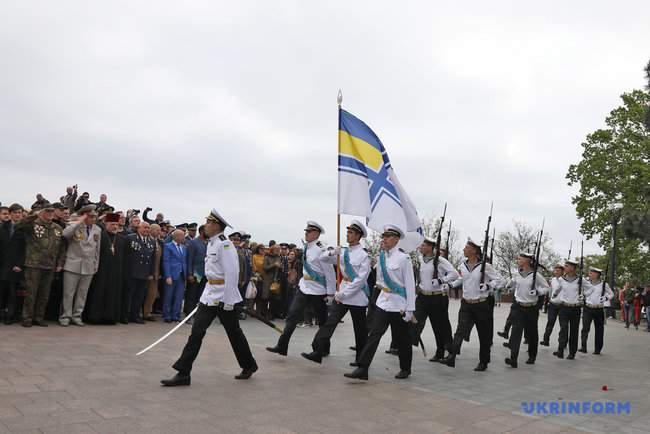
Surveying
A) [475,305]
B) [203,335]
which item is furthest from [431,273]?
[203,335]

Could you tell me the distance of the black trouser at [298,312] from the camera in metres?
8.90

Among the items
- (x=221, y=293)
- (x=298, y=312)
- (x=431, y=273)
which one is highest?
(x=431, y=273)

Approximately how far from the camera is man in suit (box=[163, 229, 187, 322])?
12445mm

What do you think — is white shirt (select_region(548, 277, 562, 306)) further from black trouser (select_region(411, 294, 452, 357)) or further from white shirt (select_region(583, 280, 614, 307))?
black trouser (select_region(411, 294, 452, 357))

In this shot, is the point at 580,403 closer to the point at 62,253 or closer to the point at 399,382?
the point at 399,382

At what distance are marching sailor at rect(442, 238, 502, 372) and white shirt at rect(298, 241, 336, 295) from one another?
2.17m

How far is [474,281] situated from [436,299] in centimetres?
72

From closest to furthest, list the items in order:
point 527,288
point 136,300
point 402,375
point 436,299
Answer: point 402,375
point 436,299
point 527,288
point 136,300

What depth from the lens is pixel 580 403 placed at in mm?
7168

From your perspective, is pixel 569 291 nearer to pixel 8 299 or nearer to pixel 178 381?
pixel 178 381

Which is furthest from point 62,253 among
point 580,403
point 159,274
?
point 580,403
